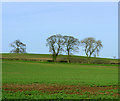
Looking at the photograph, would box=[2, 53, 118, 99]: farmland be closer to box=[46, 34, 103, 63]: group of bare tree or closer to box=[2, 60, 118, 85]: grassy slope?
box=[2, 60, 118, 85]: grassy slope

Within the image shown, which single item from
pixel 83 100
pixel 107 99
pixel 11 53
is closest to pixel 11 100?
pixel 83 100

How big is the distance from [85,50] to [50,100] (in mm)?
69197

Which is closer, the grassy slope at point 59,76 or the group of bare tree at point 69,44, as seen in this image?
the grassy slope at point 59,76

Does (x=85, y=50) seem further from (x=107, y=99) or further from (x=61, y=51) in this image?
(x=107, y=99)

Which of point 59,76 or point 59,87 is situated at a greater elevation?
point 59,87

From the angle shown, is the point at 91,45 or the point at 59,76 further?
the point at 91,45

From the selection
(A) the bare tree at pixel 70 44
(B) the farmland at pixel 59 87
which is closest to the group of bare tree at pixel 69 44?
(A) the bare tree at pixel 70 44

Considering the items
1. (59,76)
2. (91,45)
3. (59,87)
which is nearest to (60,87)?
(59,87)

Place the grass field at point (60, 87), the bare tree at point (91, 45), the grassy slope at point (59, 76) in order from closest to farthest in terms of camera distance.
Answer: the grass field at point (60, 87)
the grassy slope at point (59, 76)
the bare tree at point (91, 45)

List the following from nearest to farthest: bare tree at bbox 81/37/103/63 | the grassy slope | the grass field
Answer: the grass field, the grassy slope, bare tree at bbox 81/37/103/63

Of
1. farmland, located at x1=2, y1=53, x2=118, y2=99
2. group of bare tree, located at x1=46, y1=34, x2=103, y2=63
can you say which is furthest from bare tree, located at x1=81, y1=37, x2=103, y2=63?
farmland, located at x1=2, y1=53, x2=118, y2=99

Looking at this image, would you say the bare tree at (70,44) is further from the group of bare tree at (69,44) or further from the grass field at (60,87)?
the grass field at (60,87)

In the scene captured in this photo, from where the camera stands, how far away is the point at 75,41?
274 ft

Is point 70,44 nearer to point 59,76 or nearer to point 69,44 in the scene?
point 69,44
